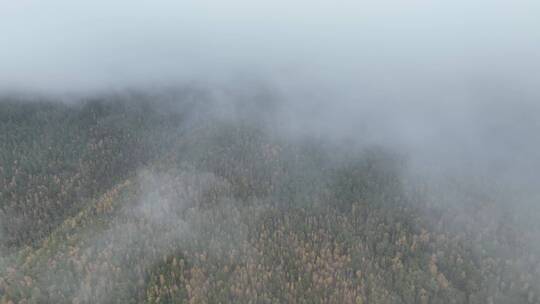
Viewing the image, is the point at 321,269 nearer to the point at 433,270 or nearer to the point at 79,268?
the point at 433,270

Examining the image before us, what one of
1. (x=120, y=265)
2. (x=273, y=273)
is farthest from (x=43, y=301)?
(x=273, y=273)

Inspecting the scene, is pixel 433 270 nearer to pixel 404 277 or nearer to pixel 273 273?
pixel 404 277

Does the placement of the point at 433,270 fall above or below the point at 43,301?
above

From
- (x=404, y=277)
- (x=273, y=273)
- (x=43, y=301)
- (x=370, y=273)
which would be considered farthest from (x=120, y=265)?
(x=404, y=277)

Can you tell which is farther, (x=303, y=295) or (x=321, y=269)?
(x=321, y=269)

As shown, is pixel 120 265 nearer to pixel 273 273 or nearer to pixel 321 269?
pixel 273 273

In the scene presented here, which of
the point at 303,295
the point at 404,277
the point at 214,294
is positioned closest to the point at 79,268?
the point at 214,294

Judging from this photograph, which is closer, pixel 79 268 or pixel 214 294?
pixel 214 294
